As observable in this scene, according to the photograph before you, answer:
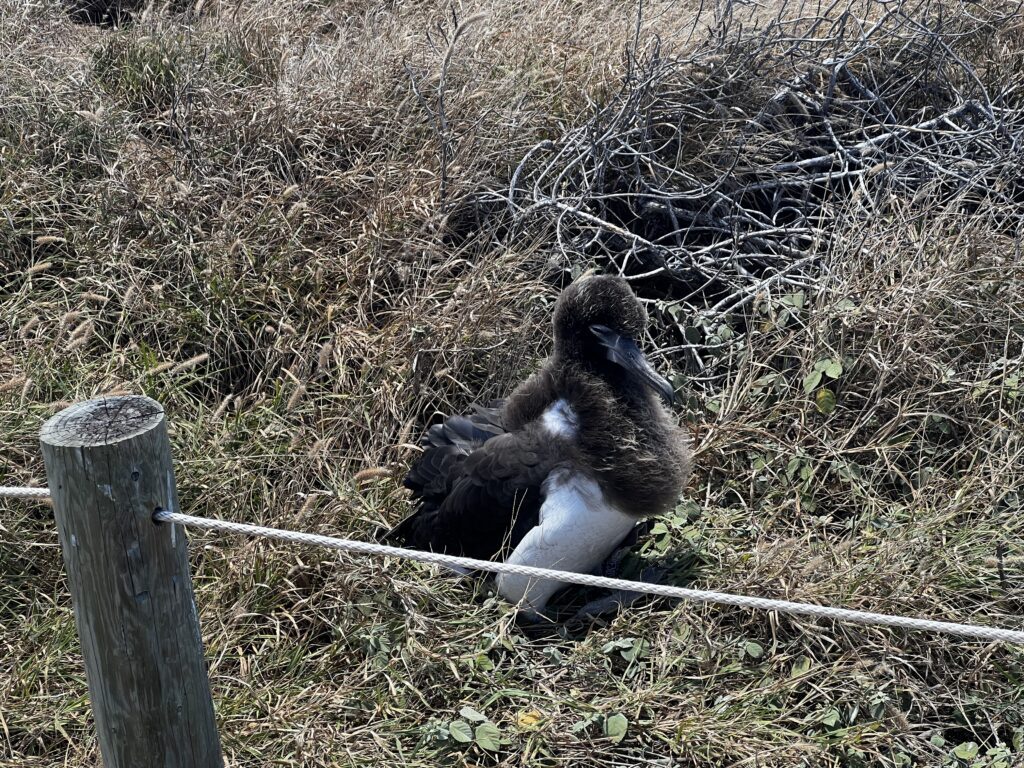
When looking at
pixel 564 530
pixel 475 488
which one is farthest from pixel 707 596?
pixel 475 488

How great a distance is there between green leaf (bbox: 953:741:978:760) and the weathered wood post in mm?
2093

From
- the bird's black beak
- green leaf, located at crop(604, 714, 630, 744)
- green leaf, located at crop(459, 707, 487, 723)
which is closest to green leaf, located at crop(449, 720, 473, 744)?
green leaf, located at crop(459, 707, 487, 723)

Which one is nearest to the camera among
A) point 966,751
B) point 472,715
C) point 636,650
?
point 966,751

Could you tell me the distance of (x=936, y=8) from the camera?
620 cm

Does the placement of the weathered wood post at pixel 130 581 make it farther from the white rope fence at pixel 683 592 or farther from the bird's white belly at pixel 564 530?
the bird's white belly at pixel 564 530

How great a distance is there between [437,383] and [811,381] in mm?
1570

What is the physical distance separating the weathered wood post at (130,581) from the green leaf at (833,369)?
2855mm

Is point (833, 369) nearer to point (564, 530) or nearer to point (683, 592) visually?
point (564, 530)

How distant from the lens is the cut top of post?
203cm

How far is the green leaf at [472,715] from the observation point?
10.5 ft

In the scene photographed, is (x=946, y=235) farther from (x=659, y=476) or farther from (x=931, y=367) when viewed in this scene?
(x=659, y=476)

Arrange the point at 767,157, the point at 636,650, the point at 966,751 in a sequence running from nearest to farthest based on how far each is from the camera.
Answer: the point at 966,751
the point at 636,650
the point at 767,157

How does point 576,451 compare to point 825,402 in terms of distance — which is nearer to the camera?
point 576,451

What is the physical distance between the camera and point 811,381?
436cm
